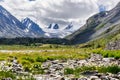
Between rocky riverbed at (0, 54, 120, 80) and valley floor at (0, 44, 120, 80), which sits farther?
valley floor at (0, 44, 120, 80)

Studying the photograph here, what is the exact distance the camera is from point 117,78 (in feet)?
81.1

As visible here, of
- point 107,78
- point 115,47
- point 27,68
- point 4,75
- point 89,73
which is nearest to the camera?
point 107,78

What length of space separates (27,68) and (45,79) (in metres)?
9.73

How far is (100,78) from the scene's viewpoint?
24562mm

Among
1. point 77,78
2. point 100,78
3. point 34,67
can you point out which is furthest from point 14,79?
point 34,67

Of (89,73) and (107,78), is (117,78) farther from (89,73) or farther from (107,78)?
(89,73)

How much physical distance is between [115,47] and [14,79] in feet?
204

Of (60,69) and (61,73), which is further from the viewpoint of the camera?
(60,69)

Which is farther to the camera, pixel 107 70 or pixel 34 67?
pixel 34 67

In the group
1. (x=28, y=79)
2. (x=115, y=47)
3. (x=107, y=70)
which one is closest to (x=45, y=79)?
(x=28, y=79)

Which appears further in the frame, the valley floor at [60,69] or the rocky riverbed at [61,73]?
the valley floor at [60,69]

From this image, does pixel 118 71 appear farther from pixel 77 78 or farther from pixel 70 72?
pixel 77 78

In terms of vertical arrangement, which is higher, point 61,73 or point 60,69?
point 60,69

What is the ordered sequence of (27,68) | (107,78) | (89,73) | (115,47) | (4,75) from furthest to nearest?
1. (115,47)
2. (27,68)
3. (89,73)
4. (4,75)
5. (107,78)
